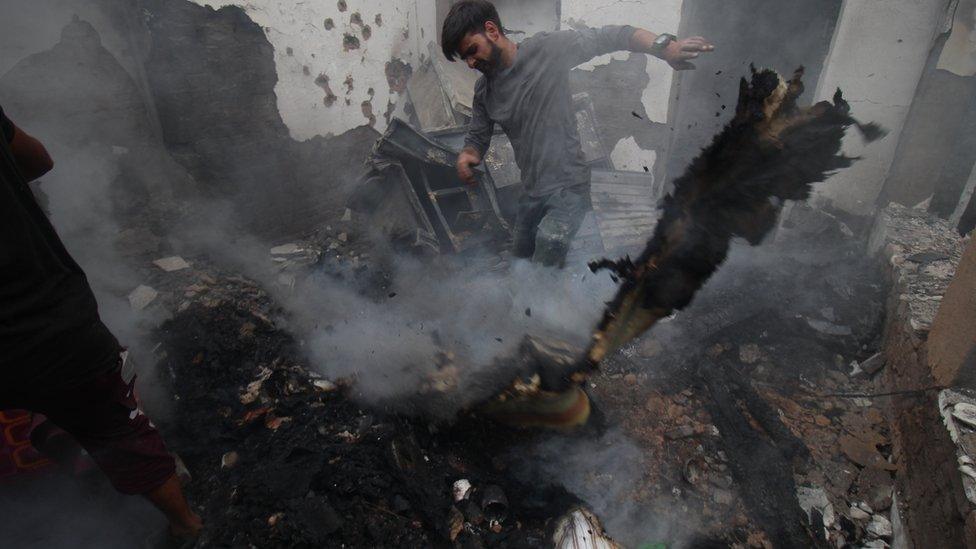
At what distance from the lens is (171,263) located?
4.73 meters

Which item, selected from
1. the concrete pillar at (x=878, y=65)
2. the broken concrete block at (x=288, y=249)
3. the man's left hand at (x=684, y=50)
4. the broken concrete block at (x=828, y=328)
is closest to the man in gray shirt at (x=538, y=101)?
the man's left hand at (x=684, y=50)

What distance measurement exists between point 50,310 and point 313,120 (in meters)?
4.40

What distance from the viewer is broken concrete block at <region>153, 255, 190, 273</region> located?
468 cm

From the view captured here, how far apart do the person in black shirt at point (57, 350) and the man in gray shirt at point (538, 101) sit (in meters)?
2.67

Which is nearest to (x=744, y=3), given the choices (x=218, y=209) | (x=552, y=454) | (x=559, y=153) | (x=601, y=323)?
(x=559, y=153)

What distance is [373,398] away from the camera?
10.6 feet

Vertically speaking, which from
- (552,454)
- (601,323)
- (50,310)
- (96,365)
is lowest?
(552,454)

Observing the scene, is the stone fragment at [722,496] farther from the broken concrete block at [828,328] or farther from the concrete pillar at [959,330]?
the broken concrete block at [828,328]

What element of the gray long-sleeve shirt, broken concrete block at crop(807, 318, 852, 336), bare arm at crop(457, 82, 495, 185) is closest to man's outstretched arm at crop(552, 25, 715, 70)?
the gray long-sleeve shirt

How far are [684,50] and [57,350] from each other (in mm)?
3728

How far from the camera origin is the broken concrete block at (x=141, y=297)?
4.16 meters

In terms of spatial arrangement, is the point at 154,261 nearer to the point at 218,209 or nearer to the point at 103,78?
the point at 218,209

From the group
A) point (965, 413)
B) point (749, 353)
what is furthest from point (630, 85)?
point (965, 413)

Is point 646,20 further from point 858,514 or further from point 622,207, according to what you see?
point 858,514
